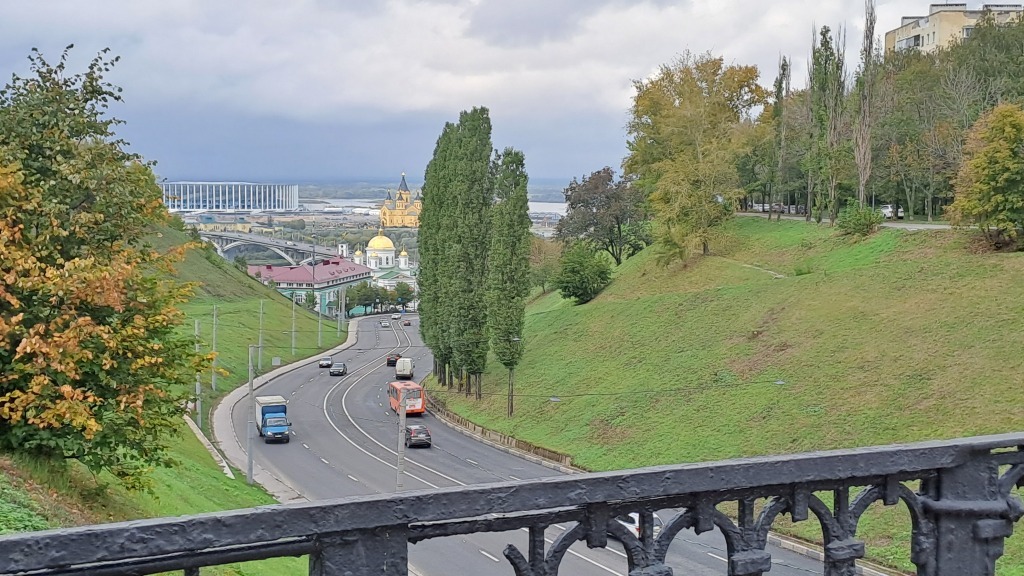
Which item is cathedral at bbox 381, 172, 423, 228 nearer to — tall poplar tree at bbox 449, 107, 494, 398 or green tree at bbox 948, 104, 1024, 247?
tall poplar tree at bbox 449, 107, 494, 398

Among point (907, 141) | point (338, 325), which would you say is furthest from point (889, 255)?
point (338, 325)

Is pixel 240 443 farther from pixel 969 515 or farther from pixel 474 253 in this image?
pixel 969 515

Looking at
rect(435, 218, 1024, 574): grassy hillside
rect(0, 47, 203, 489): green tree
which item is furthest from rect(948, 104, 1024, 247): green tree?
rect(0, 47, 203, 489): green tree

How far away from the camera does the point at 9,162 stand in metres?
10.9

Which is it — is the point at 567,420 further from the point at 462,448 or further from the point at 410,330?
the point at 410,330

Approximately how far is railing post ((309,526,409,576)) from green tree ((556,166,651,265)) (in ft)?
168

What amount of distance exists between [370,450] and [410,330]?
47.9 metres

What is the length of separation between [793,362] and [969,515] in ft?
83.3

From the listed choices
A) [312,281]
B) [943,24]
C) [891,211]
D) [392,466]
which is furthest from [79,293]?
[312,281]

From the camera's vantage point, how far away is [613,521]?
2641 mm

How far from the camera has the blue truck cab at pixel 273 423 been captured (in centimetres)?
3294

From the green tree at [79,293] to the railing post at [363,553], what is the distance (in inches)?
344

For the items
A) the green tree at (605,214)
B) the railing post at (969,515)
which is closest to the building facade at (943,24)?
the green tree at (605,214)

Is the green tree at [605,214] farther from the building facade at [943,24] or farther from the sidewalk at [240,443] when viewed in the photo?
the building facade at [943,24]
